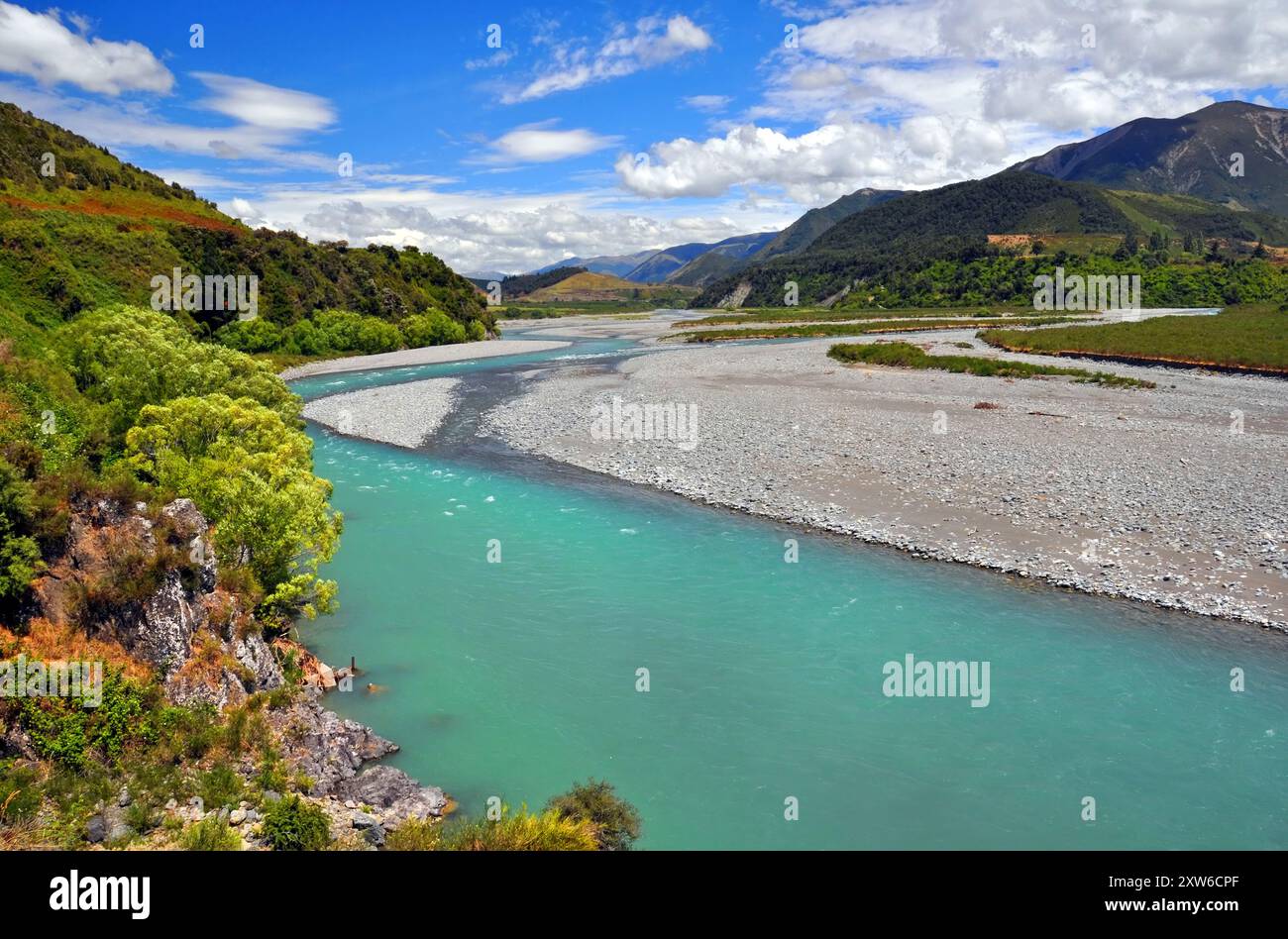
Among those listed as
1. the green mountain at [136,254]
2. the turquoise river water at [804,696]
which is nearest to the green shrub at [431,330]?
the green mountain at [136,254]

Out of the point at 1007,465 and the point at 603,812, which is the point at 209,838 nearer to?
the point at 603,812

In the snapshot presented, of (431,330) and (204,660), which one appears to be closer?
(204,660)

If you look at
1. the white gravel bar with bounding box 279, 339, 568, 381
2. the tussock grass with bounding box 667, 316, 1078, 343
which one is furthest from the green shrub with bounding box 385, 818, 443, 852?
the tussock grass with bounding box 667, 316, 1078, 343

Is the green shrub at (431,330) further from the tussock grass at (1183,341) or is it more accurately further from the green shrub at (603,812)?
the green shrub at (603,812)

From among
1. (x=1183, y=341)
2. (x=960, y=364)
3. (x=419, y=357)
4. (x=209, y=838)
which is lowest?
(x=209, y=838)

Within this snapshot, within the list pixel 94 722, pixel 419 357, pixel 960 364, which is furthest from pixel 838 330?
pixel 94 722
